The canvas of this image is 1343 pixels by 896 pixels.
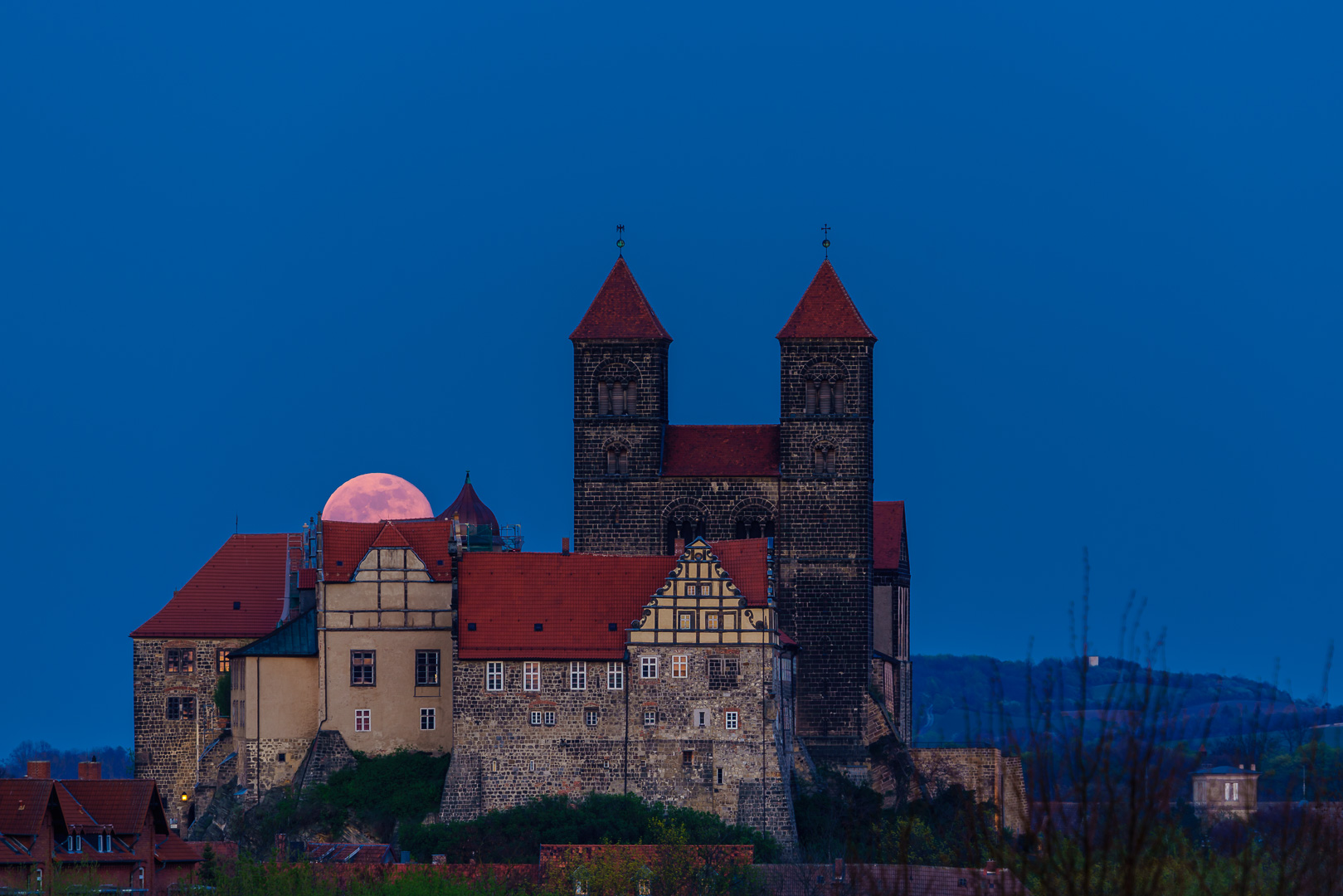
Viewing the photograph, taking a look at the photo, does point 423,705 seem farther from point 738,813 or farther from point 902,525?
point 902,525

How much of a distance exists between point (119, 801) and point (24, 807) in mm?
3237

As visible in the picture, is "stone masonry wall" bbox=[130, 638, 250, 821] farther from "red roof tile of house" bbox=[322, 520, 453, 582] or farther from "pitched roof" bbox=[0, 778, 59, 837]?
"pitched roof" bbox=[0, 778, 59, 837]

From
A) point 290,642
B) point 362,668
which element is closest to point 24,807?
point 362,668

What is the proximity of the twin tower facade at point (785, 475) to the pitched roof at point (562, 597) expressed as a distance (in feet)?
14.9

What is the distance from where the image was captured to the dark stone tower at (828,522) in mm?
74500

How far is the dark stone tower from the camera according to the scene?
74.5 meters

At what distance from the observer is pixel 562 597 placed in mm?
69250

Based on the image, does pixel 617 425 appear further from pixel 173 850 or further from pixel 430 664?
pixel 173 850

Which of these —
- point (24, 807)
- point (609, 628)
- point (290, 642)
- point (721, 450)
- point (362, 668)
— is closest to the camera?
point (24, 807)

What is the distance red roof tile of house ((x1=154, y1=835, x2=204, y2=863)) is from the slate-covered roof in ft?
35.7

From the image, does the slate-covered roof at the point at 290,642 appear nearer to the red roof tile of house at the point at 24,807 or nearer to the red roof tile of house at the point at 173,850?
the red roof tile of house at the point at 173,850

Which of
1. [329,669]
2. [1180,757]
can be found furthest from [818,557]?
[1180,757]

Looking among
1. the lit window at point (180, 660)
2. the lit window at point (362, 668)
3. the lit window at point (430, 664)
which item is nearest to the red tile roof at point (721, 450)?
the lit window at point (430, 664)

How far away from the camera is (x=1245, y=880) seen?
62.0 ft
